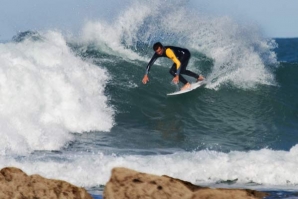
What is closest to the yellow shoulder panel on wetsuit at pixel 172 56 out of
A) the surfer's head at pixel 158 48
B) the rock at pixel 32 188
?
the surfer's head at pixel 158 48

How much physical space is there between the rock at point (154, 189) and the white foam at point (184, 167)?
3.66 meters

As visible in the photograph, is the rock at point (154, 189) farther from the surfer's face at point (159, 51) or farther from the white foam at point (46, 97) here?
→ the surfer's face at point (159, 51)

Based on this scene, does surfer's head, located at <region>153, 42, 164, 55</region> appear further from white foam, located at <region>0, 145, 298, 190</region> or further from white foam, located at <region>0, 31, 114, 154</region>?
white foam, located at <region>0, 145, 298, 190</region>

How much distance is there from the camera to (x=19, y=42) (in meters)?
17.4

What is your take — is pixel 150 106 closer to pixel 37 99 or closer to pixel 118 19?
pixel 37 99

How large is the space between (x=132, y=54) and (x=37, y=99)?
250 inches

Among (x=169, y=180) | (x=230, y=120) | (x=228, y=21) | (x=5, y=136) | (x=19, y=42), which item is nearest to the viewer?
(x=169, y=180)

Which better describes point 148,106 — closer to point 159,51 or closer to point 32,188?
point 159,51

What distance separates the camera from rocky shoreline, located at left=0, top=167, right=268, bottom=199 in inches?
229

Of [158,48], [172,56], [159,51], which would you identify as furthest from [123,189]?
[172,56]

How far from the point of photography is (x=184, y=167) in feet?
34.8

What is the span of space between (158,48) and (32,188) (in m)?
9.29

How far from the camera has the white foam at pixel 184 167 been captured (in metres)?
9.93

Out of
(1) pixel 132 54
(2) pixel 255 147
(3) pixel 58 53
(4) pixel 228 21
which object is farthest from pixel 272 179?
(4) pixel 228 21
